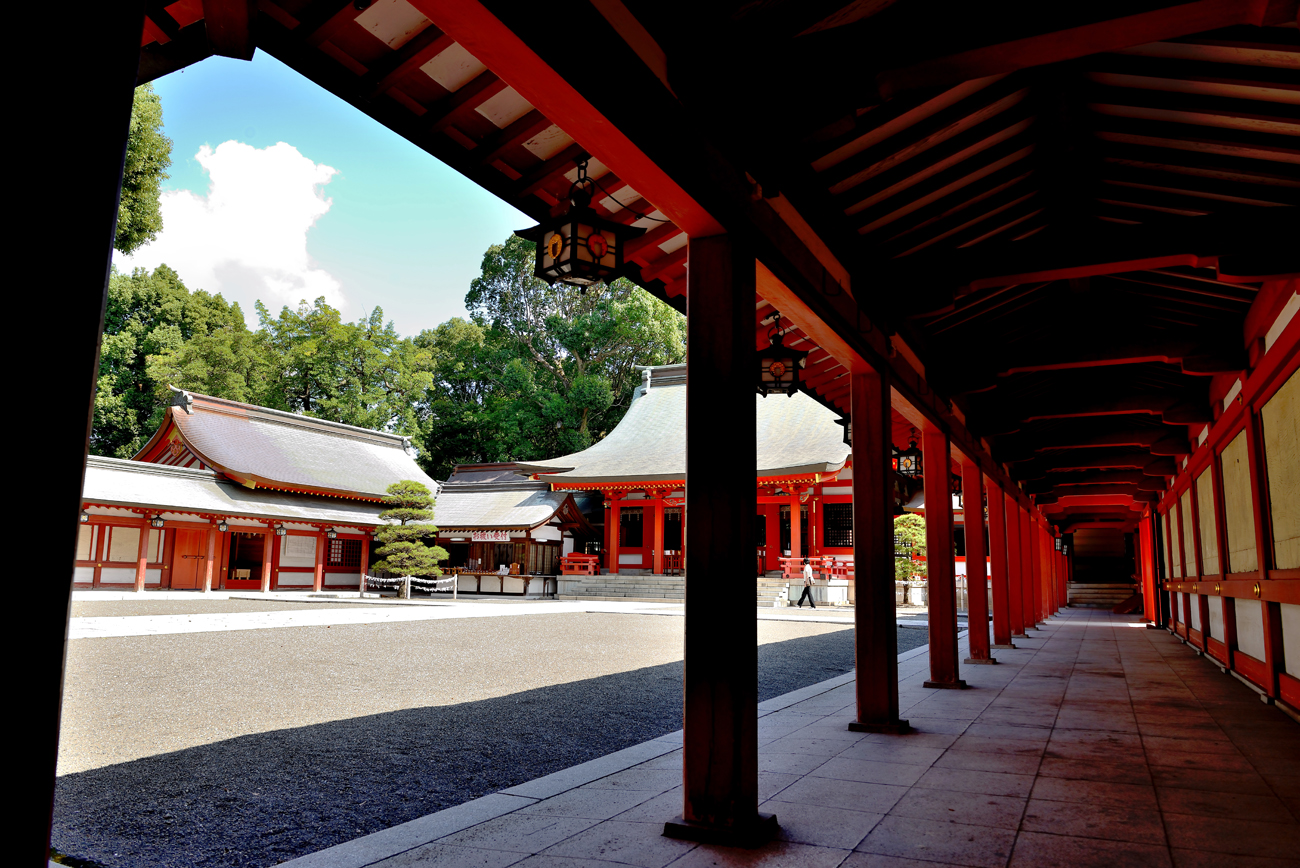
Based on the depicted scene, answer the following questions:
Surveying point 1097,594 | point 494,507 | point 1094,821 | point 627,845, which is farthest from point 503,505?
point 1094,821

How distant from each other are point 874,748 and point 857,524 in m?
1.26

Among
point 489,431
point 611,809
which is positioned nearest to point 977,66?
point 611,809

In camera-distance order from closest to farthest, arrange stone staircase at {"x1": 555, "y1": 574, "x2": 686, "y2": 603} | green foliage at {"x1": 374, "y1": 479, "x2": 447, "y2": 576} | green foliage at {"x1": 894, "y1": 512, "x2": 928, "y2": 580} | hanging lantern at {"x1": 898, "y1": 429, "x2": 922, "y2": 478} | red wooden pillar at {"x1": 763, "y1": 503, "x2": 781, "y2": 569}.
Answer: hanging lantern at {"x1": 898, "y1": 429, "x2": 922, "y2": 478} < green foliage at {"x1": 894, "y1": 512, "x2": 928, "y2": 580} < green foliage at {"x1": 374, "y1": 479, "x2": 447, "y2": 576} < stone staircase at {"x1": 555, "y1": 574, "x2": 686, "y2": 603} < red wooden pillar at {"x1": 763, "y1": 503, "x2": 781, "y2": 569}

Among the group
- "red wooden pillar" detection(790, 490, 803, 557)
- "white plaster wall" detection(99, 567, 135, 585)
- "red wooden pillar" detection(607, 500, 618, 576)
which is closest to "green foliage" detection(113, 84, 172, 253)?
"white plaster wall" detection(99, 567, 135, 585)

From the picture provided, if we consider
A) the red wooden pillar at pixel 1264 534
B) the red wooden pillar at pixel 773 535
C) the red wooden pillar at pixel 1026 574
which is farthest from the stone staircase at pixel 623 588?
the red wooden pillar at pixel 1264 534

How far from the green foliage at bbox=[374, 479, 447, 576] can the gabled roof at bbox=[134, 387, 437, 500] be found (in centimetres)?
295

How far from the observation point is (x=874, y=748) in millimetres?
4074

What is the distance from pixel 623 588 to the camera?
73.1 feet

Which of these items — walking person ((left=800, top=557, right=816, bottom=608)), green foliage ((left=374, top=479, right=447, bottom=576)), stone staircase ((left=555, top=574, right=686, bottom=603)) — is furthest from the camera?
stone staircase ((left=555, top=574, right=686, bottom=603))

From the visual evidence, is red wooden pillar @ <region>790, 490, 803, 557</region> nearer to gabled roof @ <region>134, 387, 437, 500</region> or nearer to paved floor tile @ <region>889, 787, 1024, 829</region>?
gabled roof @ <region>134, 387, 437, 500</region>

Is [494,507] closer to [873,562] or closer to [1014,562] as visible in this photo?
[1014,562]

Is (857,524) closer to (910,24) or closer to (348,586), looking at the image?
(910,24)

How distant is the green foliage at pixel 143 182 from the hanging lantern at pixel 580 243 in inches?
459

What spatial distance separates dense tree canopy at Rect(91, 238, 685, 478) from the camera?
30.9 meters
